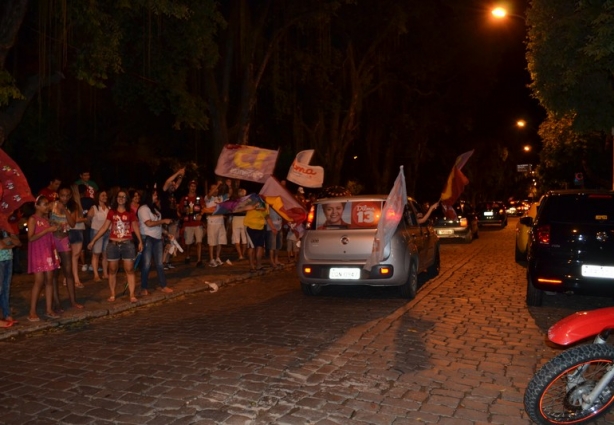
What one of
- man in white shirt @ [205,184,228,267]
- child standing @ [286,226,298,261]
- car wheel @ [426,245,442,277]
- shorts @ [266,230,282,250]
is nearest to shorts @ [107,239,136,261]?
man in white shirt @ [205,184,228,267]

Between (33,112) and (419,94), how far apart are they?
20.0 meters

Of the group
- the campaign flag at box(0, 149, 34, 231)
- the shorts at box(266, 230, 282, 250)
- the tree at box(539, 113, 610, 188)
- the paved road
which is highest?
the tree at box(539, 113, 610, 188)

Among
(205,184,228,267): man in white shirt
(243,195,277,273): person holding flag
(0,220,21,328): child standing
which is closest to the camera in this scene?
(0,220,21,328): child standing

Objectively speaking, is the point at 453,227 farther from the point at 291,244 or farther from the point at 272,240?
the point at 272,240

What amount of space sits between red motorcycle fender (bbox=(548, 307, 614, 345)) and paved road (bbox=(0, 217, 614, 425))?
0.70 meters

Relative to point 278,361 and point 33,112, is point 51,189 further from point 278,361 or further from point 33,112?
point 33,112

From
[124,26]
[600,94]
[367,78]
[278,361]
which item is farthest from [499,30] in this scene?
[278,361]

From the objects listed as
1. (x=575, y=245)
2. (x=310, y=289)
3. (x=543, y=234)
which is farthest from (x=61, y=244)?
(x=575, y=245)

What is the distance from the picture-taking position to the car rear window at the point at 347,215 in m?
9.37

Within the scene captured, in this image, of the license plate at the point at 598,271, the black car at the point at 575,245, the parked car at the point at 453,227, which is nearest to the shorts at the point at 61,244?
the black car at the point at 575,245

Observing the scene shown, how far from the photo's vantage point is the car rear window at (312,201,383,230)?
9.37 metres

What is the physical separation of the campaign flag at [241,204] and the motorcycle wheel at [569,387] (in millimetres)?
8463

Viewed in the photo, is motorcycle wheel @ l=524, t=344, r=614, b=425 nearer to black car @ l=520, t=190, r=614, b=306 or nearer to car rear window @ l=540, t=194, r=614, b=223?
black car @ l=520, t=190, r=614, b=306

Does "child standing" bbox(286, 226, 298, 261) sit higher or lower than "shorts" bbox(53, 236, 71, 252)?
lower
